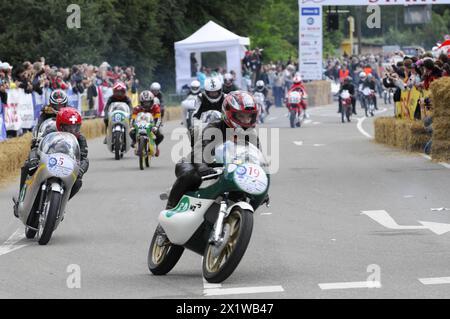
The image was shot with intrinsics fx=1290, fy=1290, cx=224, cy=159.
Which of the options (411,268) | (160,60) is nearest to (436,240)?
(411,268)

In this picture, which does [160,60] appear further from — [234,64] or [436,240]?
[436,240]

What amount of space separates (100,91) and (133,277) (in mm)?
26978

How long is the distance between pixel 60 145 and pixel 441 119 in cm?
988

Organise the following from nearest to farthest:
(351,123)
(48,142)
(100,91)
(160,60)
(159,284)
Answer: (159,284) < (48,142) < (100,91) < (351,123) < (160,60)

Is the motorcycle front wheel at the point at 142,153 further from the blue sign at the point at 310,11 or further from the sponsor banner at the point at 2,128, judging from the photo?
the blue sign at the point at 310,11

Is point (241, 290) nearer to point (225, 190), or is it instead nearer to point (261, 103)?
point (225, 190)

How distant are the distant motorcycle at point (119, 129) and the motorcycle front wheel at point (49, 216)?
12128 millimetres

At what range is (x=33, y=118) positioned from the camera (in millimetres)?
27000

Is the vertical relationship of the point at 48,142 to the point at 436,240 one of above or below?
above

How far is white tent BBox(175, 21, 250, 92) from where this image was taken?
50.5 meters

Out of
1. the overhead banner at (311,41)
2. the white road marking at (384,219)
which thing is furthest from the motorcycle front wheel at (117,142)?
the overhead banner at (311,41)

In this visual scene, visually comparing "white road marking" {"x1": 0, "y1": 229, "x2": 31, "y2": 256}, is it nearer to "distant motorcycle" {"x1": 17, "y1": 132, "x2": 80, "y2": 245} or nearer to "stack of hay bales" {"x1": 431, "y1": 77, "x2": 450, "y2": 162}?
"distant motorcycle" {"x1": 17, "y1": 132, "x2": 80, "y2": 245}

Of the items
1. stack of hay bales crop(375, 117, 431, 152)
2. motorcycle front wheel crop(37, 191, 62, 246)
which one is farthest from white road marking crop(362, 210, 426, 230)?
stack of hay bales crop(375, 117, 431, 152)

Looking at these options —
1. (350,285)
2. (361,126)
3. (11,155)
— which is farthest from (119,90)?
(350,285)
